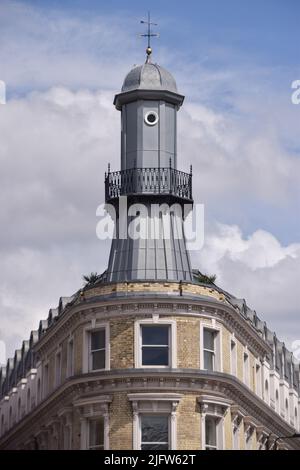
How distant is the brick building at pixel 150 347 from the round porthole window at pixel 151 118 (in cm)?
5

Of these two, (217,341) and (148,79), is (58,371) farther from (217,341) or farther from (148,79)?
(148,79)

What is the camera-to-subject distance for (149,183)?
90812 mm

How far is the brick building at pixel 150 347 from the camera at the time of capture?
81.8 metres

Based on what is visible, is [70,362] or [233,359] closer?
[70,362]

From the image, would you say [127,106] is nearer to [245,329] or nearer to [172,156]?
[172,156]

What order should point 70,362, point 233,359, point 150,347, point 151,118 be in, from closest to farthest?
point 150,347, point 70,362, point 233,359, point 151,118

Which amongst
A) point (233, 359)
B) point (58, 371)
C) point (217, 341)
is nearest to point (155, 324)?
point (217, 341)

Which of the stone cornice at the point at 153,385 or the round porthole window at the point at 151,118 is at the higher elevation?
the round porthole window at the point at 151,118

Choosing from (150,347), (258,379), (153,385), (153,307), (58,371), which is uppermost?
(258,379)

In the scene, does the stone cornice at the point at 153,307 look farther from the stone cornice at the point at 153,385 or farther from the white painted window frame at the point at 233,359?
the stone cornice at the point at 153,385

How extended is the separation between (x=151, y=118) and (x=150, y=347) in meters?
15.0

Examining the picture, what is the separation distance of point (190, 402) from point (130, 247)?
38.3ft

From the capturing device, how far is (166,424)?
81688mm

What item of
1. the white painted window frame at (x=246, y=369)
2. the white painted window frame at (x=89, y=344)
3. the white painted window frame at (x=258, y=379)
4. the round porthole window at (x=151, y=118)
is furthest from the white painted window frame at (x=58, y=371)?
the round porthole window at (x=151, y=118)
